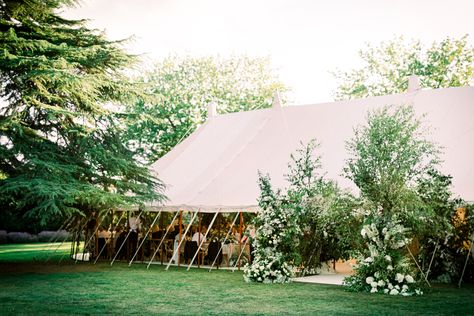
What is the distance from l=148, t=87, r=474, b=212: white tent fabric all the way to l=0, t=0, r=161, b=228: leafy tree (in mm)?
1366

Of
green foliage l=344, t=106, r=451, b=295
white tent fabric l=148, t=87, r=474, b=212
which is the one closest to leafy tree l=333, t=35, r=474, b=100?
white tent fabric l=148, t=87, r=474, b=212

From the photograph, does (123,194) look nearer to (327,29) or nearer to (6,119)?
(6,119)

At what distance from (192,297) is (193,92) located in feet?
65.3

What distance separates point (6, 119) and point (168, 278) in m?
4.49

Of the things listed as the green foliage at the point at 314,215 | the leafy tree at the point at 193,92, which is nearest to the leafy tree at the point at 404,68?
the leafy tree at the point at 193,92

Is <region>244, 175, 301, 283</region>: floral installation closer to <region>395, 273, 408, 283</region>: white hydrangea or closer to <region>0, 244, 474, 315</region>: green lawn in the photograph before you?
<region>0, 244, 474, 315</region>: green lawn

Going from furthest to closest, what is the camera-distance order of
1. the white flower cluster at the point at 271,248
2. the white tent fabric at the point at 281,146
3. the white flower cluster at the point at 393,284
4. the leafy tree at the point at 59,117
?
1. the white tent fabric at the point at 281,146
2. the leafy tree at the point at 59,117
3. the white flower cluster at the point at 271,248
4. the white flower cluster at the point at 393,284

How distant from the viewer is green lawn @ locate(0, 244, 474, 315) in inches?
335

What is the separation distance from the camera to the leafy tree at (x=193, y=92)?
89.9 feet

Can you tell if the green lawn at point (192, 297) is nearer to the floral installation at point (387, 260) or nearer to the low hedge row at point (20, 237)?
the floral installation at point (387, 260)

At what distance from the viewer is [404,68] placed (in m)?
31.4

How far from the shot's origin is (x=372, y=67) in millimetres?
32625

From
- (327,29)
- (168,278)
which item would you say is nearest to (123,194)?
(168,278)

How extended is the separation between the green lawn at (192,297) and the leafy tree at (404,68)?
19.7 meters
